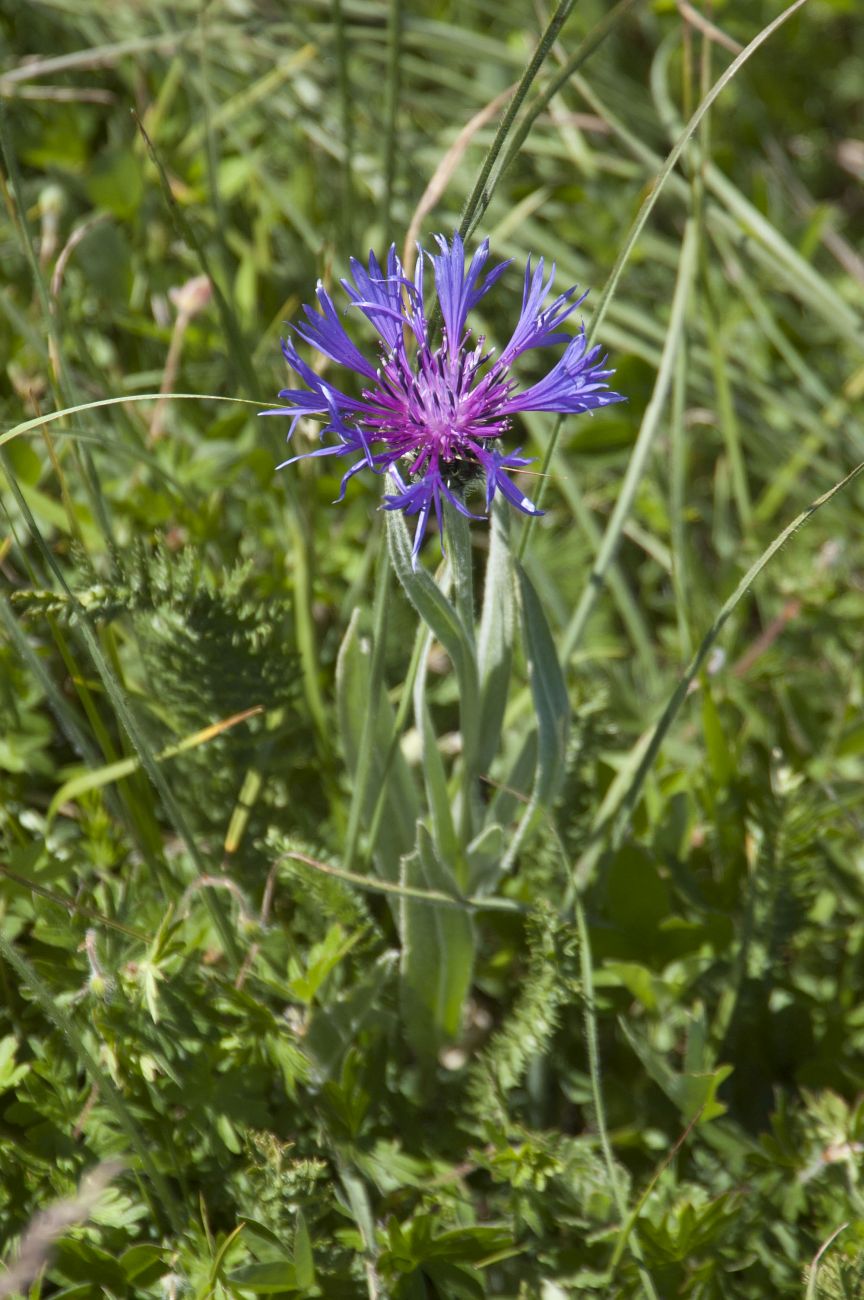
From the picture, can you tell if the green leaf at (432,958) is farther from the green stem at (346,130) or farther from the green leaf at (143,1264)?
the green stem at (346,130)

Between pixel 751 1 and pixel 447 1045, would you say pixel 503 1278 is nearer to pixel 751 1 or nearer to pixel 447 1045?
pixel 447 1045

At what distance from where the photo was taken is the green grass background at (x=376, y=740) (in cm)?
123

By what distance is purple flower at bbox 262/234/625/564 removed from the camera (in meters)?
0.99

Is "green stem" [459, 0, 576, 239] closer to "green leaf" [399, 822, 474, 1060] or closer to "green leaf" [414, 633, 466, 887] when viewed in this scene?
"green leaf" [414, 633, 466, 887]

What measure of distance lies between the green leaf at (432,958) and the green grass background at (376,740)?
2 centimetres

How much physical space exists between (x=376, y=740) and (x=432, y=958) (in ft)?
0.86

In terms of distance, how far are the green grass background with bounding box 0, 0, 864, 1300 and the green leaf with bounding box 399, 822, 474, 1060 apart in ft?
0.06

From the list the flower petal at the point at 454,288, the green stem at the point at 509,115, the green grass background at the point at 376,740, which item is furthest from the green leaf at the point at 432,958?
the green stem at the point at 509,115

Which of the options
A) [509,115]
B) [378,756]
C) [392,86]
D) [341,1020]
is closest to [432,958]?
[341,1020]

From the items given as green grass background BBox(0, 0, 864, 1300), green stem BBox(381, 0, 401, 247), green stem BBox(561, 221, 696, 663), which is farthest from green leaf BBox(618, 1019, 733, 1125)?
green stem BBox(381, 0, 401, 247)

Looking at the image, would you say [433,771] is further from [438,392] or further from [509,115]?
[509,115]

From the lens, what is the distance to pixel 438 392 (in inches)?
40.6

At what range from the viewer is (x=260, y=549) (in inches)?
70.6

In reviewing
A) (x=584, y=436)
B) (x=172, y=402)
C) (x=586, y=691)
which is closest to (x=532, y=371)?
(x=584, y=436)
